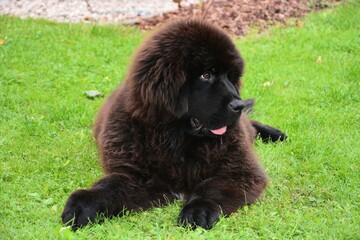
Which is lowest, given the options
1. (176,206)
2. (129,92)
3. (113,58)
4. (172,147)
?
(113,58)

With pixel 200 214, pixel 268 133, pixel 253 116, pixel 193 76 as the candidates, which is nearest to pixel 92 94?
pixel 253 116

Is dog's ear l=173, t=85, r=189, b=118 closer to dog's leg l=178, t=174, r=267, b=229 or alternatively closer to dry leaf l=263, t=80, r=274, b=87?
dog's leg l=178, t=174, r=267, b=229

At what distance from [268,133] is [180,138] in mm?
1588

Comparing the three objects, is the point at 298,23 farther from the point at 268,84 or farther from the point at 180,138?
the point at 180,138

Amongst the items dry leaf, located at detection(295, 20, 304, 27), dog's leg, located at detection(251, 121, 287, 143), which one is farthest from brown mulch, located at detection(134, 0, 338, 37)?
dog's leg, located at detection(251, 121, 287, 143)

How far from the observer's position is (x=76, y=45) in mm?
7617

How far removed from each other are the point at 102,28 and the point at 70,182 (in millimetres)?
4376

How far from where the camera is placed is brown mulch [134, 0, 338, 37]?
28.2 ft

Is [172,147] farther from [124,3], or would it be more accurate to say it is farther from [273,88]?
[124,3]

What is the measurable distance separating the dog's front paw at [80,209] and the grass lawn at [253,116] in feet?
0.21

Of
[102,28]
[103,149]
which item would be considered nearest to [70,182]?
[103,149]

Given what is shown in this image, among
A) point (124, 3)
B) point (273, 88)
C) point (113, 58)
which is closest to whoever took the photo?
point (273, 88)

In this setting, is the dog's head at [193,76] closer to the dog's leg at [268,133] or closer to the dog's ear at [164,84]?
the dog's ear at [164,84]

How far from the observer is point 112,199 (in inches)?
140
